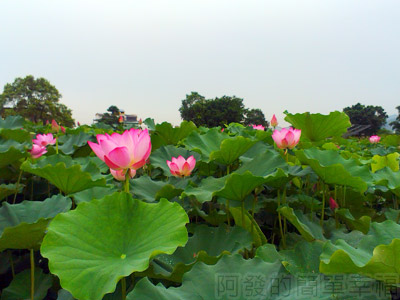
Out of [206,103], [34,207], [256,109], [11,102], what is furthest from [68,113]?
[34,207]

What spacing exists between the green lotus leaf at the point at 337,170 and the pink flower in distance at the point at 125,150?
0.46m

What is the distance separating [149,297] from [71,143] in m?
1.38

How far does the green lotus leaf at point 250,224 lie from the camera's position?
84 cm

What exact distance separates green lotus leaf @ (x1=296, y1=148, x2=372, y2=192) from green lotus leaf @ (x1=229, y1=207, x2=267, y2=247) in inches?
9.4

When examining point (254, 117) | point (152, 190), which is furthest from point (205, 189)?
point (254, 117)

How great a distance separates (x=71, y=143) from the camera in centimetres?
170

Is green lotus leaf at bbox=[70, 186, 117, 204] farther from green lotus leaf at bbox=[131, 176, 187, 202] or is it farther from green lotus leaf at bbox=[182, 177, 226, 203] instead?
green lotus leaf at bbox=[182, 177, 226, 203]

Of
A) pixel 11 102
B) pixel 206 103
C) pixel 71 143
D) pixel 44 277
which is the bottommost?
pixel 44 277

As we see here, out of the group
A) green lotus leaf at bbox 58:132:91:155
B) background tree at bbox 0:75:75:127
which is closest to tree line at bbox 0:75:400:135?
background tree at bbox 0:75:75:127

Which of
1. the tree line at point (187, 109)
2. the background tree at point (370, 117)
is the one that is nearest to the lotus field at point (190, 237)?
the tree line at point (187, 109)

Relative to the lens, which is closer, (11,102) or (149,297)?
(149,297)

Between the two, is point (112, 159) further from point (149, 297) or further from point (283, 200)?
point (283, 200)

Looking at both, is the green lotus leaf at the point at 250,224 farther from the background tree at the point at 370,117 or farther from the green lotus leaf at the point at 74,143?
the background tree at the point at 370,117

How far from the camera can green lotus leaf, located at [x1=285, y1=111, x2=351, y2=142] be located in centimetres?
140
